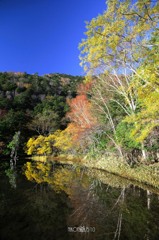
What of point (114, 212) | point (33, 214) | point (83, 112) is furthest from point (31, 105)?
point (114, 212)

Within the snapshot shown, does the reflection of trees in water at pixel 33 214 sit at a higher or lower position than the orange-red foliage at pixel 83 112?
lower

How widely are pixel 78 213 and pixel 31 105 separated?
47541 mm

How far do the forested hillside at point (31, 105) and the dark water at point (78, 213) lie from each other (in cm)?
2501

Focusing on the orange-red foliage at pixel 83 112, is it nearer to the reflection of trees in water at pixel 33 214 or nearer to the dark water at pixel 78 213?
the dark water at pixel 78 213

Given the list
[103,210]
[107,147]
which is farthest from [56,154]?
[103,210]

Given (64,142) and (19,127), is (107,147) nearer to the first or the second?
(64,142)

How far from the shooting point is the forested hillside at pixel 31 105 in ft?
129

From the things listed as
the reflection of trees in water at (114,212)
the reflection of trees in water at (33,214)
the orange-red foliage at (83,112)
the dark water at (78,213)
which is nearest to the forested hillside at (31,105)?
the orange-red foliage at (83,112)

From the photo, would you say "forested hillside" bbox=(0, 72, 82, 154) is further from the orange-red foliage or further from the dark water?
the dark water

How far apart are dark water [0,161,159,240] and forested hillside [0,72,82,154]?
82.1 feet

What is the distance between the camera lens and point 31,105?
2072 inches

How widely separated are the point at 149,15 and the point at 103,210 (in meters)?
7.71

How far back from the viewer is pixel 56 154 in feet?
111

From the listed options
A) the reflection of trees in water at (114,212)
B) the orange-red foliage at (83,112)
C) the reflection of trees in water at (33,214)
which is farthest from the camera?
the orange-red foliage at (83,112)
